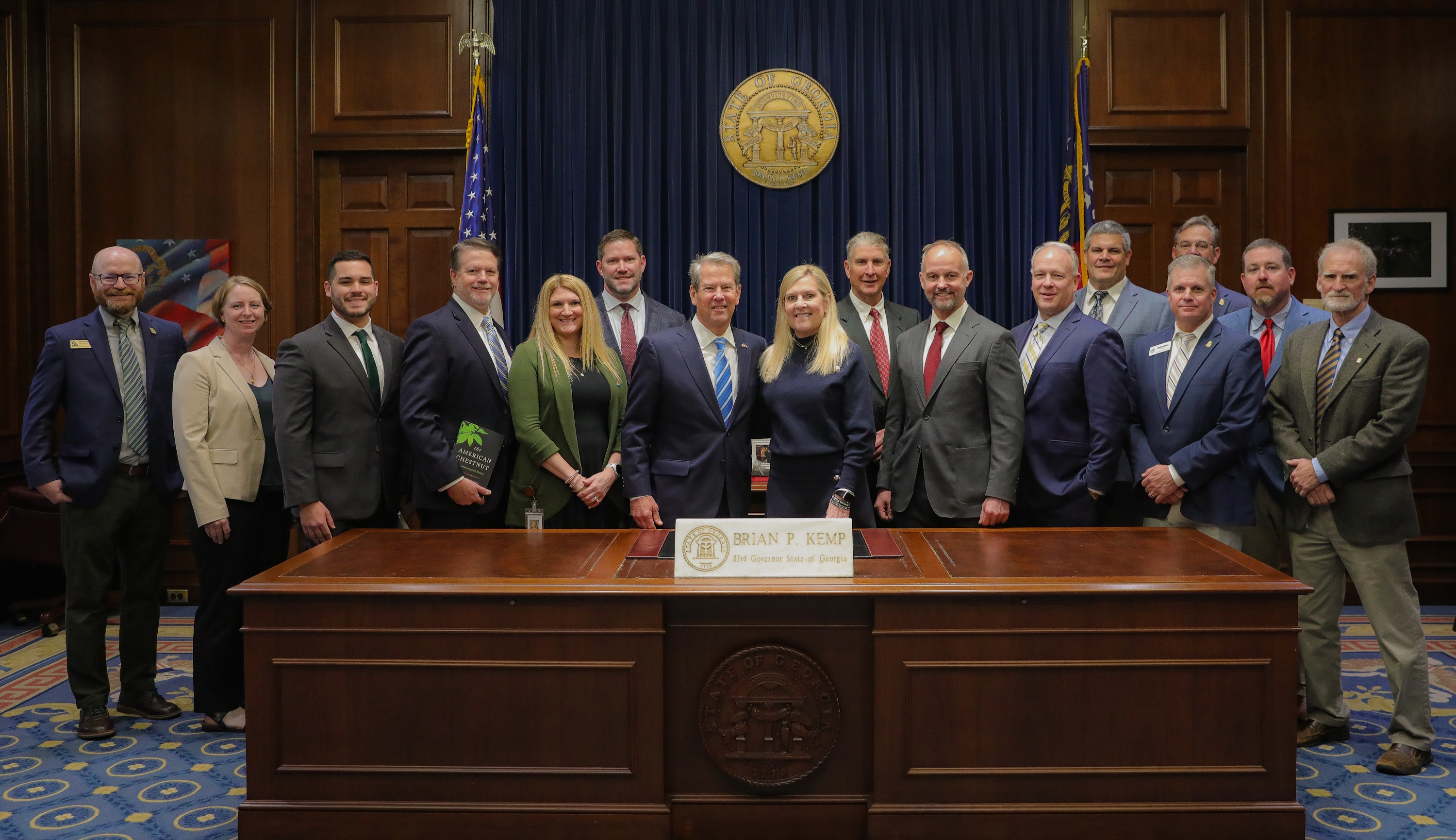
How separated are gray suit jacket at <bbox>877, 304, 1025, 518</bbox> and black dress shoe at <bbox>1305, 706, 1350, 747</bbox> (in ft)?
3.94

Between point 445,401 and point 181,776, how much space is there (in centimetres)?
137

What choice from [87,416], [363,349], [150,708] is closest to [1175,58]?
[363,349]

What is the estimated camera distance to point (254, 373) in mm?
3541

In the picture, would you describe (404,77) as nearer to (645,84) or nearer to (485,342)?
(645,84)

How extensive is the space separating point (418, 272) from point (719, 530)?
12.1 feet

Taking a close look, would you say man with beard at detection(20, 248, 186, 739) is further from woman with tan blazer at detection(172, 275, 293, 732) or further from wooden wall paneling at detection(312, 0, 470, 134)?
wooden wall paneling at detection(312, 0, 470, 134)

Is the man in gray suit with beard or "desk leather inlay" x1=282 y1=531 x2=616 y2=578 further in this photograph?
the man in gray suit with beard

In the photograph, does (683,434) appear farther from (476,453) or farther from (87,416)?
(87,416)

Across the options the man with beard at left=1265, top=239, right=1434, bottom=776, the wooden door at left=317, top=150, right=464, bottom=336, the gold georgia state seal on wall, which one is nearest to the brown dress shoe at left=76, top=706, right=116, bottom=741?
the wooden door at left=317, top=150, right=464, bottom=336

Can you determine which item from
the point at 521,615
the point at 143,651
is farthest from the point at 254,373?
the point at 521,615

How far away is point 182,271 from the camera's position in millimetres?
5598

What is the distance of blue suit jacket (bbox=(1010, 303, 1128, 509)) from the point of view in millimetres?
3330

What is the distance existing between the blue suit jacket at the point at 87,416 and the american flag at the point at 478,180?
1.73m

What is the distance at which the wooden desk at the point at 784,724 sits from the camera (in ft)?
7.99
